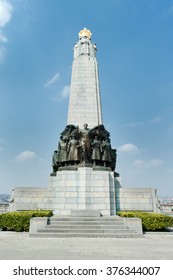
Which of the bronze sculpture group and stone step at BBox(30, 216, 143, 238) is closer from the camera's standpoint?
stone step at BBox(30, 216, 143, 238)

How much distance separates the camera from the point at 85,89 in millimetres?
18781

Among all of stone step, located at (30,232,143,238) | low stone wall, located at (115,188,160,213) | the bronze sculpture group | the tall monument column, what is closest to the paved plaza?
stone step, located at (30,232,143,238)

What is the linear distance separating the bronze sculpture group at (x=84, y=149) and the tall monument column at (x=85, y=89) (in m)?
1.63

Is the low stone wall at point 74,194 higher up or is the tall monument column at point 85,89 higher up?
the tall monument column at point 85,89

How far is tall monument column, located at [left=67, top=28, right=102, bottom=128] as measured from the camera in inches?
699

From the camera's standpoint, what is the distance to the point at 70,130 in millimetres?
16250

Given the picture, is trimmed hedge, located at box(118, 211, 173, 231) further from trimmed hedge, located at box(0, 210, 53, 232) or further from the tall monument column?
the tall monument column

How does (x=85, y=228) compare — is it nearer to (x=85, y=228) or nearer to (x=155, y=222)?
(x=85, y=228)

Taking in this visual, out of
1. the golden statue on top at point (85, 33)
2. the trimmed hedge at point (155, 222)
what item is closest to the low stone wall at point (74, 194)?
the trimmed hedge at point (155, 222)

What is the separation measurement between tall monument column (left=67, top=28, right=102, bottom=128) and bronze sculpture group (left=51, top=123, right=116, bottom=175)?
5.34 feet

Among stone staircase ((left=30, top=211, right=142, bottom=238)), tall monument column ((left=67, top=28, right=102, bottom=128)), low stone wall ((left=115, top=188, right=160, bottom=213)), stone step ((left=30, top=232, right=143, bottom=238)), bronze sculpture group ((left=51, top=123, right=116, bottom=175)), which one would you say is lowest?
stone step ((left=30, top=232, right=143, bottom=238))

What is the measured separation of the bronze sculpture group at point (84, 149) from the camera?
49.5 ft

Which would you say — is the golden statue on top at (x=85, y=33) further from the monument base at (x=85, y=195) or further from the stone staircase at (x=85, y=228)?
the stone staircase at (x=85, y=228)
